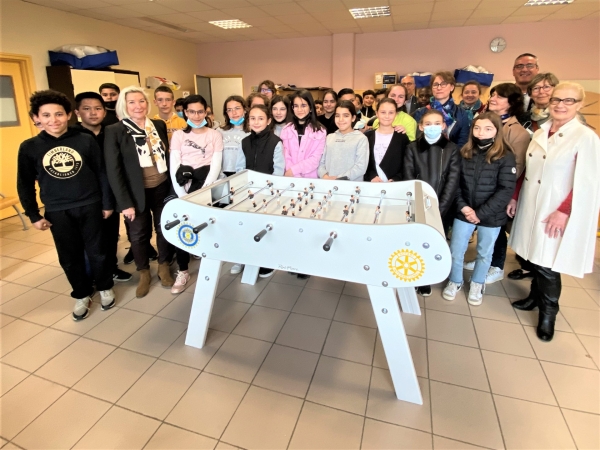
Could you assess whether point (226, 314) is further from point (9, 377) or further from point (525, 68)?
point (525, 68)

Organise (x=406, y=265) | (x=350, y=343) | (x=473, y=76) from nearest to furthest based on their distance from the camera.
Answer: (x=406, y=265) < (x=350, y=343) < (x=473, y=76)

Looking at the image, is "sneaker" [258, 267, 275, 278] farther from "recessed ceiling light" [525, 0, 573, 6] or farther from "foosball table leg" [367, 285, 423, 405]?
"recessed ceiling light" [525, 0, 573, 6]

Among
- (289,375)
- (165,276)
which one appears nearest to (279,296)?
(289,375)

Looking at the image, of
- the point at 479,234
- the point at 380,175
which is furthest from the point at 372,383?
the point at 380,175

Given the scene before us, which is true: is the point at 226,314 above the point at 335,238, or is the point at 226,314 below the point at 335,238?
A: below

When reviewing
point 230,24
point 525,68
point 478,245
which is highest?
point 230,24

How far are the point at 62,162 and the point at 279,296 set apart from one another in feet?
5.41

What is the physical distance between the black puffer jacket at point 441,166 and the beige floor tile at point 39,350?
2.47 meters

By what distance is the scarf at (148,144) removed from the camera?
230 centimetres

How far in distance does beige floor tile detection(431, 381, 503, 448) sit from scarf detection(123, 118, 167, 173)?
2.21 m

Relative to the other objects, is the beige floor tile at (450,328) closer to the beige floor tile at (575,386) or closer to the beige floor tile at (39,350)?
the beige floor tile at (575,386)

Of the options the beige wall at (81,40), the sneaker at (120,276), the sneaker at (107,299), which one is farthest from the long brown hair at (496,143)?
the beige wall at (81,40)

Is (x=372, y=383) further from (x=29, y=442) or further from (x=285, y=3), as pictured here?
(x=285, y=3)

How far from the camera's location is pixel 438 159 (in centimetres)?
226
